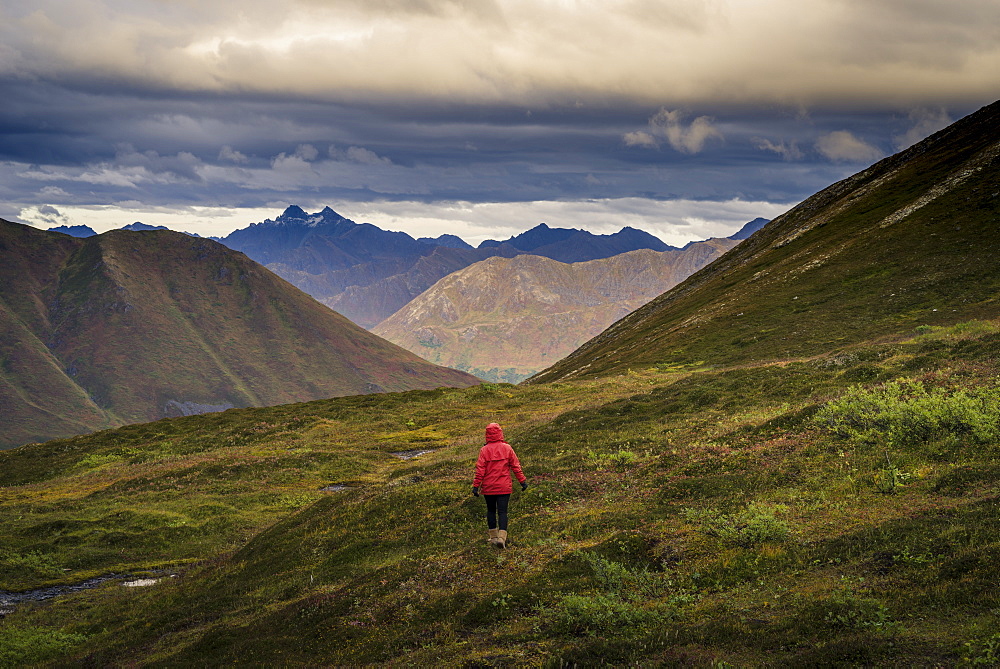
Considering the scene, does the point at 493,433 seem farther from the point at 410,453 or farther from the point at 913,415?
the point at 410,453

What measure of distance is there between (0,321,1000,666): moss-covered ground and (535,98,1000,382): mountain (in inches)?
911

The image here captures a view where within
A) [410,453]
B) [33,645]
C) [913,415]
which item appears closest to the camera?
[913,415]

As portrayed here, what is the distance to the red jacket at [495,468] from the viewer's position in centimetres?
2045

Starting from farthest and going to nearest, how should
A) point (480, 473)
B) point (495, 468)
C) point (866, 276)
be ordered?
point (866, 276)
point (480, 473)
point (495, 468)

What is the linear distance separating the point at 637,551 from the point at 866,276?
68.2 metres

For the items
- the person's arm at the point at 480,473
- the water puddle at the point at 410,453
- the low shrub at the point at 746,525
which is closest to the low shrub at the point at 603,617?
the low shrub at the point at 746,525

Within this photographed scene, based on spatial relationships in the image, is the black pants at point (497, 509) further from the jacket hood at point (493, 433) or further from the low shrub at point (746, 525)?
the low shrub at point (746, 525)

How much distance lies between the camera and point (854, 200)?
4776 inches

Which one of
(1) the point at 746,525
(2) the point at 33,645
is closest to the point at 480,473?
(1) the point at 746,525

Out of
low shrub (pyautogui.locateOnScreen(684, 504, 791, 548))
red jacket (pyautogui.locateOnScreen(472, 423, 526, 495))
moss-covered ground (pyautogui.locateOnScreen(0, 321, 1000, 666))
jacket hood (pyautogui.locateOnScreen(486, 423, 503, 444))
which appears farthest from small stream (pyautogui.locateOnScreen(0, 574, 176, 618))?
low shrub (pyautogui.locateOnScreen(684, 504, 791, 548))

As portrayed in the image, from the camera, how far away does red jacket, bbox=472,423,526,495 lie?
67.1 ft

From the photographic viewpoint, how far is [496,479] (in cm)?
2048

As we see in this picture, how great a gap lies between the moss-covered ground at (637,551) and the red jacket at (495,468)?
5.46ft

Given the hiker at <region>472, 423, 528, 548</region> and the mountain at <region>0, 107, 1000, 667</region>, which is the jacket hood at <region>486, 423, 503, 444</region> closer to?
the hiker at <region>472, 423, 528, 548</region>
